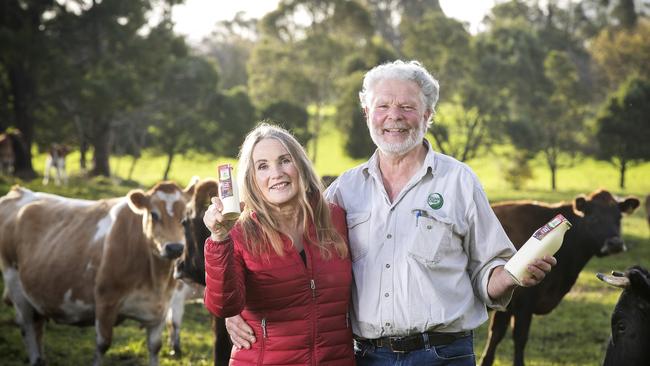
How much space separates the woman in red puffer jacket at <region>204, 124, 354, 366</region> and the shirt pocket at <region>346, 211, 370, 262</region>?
8cm

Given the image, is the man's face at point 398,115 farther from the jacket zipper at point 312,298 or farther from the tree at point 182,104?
the tree at point 182,104

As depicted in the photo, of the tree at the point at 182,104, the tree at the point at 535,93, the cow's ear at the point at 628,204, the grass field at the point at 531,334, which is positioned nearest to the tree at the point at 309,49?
the tree at the point at 182,104

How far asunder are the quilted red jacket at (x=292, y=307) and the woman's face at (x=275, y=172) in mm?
217

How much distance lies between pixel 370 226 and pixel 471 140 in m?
31.8

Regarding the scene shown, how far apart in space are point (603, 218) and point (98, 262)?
18.9ft

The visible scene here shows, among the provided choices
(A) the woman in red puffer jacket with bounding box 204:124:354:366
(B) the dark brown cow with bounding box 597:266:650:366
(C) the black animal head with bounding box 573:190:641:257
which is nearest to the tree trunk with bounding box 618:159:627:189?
(C) the black animal head with bounding box 573:190:641:257

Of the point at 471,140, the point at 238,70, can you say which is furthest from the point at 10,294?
the point at 238,70

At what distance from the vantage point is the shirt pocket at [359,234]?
3613 mm

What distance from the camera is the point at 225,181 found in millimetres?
3193

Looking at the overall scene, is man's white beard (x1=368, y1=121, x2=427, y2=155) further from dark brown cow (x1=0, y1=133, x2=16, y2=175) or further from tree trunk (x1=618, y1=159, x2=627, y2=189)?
tree trunk (x1=618, y1=159, x2=627, y2=189)

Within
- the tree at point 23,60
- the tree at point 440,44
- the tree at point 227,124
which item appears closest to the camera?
the tree at point 23,60

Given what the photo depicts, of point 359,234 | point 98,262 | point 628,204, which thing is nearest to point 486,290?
point 359,234

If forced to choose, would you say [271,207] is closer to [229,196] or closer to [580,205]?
[229,196]

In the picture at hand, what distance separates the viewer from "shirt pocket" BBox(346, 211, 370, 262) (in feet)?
11.9
